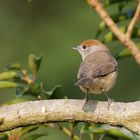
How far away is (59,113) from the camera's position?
420 centimetres

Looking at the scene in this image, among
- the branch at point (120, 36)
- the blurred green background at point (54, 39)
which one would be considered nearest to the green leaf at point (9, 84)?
the branch at point (120, 36)

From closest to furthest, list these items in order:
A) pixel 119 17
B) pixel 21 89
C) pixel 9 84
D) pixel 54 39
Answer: pixel 21 89
pixel 9 84
pixel 119 17
pixel 54 39

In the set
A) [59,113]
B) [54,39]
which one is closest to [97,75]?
[59,113]

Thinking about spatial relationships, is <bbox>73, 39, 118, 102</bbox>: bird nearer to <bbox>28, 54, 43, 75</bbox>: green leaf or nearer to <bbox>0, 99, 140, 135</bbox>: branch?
<bbox>28, 54, 43, 75</bbox>: green leaf

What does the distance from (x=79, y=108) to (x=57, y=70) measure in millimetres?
9474

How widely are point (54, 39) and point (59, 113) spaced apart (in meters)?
10.3

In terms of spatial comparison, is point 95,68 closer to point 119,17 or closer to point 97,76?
point 97,76

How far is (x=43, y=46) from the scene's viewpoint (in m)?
14.4

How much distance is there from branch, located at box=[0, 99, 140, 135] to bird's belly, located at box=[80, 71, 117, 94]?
91cm

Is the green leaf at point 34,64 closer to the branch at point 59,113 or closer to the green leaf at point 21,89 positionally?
the green leaf at point 21,89

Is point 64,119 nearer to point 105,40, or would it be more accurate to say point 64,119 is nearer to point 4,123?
point 4,123

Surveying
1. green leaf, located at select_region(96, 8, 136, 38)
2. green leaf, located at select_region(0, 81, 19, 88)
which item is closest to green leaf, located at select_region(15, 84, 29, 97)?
green leaf, located at select_region(0, 81, 19, 88)

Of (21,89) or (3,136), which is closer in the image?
(3,136)

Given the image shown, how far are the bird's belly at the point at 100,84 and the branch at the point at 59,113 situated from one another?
91 centimetres
